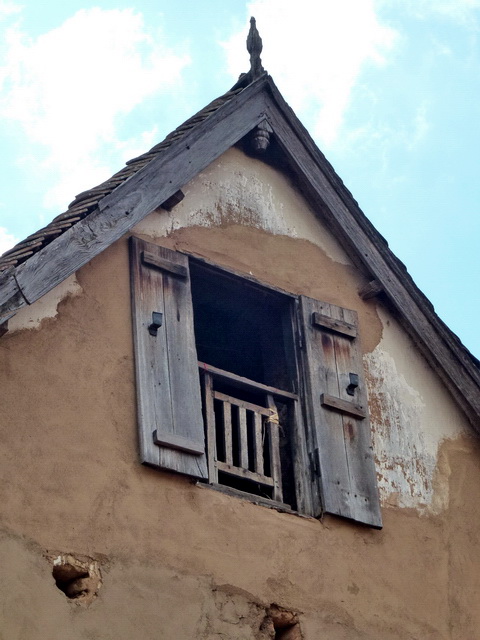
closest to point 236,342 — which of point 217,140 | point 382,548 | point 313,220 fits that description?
point 313,220

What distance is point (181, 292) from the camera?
26.8 ft

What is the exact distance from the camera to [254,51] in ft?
30.4

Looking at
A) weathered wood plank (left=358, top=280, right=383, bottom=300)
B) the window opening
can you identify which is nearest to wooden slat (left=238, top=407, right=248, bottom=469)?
the window opening

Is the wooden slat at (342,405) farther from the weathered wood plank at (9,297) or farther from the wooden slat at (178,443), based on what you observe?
the weathered wood plank at (9,297)

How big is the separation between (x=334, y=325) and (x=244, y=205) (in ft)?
3.67

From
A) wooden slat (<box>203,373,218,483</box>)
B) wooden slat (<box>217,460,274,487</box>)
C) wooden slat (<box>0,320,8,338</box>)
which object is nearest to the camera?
wooden slat (<box>0,320,8,338</box>)

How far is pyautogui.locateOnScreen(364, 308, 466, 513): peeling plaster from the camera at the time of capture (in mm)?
8484

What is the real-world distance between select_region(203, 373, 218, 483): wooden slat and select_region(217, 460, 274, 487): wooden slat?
3.2 inches

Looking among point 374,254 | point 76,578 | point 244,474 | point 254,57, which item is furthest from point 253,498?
point 254,57

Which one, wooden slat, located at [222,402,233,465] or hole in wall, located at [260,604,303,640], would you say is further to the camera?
wooden slat, located at [222,402,233,465]

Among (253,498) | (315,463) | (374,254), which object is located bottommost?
(253,498)

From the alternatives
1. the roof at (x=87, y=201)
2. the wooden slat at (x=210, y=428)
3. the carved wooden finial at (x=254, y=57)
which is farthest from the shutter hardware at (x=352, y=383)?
the carved wooden finial at (x=254, y=57)

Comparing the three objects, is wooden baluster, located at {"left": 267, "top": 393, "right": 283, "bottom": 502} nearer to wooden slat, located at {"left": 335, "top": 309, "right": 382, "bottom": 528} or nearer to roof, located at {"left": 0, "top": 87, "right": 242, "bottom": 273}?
wooden slat, located at {"left": 335, "top": 309, "right": 382, "bottom": 528}

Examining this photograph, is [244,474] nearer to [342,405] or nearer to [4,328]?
[342,405]
